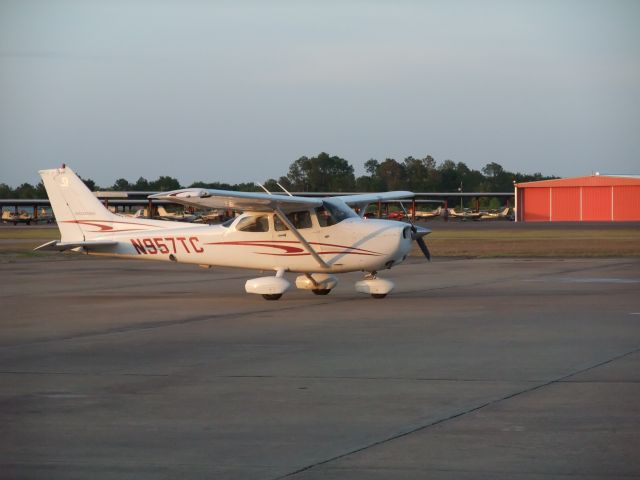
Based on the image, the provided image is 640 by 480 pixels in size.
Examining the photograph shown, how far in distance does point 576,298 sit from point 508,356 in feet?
25.0

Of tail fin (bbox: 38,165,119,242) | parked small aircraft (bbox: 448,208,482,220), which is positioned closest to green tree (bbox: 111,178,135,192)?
parked small aircraft (bbox: 448,208,482,220)

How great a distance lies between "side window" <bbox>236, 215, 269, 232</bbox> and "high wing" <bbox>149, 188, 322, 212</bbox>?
A: 252 mm

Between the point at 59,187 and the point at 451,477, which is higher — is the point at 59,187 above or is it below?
above

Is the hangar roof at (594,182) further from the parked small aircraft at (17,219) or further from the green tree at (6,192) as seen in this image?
the green tree at (6,192)

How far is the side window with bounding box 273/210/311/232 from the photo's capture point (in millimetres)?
18531

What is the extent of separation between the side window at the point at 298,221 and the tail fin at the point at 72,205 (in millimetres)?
3702

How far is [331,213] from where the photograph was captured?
1853cm

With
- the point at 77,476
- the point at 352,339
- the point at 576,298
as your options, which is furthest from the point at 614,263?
the point at 77,476

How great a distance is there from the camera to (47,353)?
11664 mm

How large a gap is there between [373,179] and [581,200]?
59915 mm

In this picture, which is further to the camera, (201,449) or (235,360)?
(235,360)

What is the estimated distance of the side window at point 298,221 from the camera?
18531 mm

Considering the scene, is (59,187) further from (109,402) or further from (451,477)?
(451,477)

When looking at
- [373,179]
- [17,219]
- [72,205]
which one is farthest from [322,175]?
[72,205]
